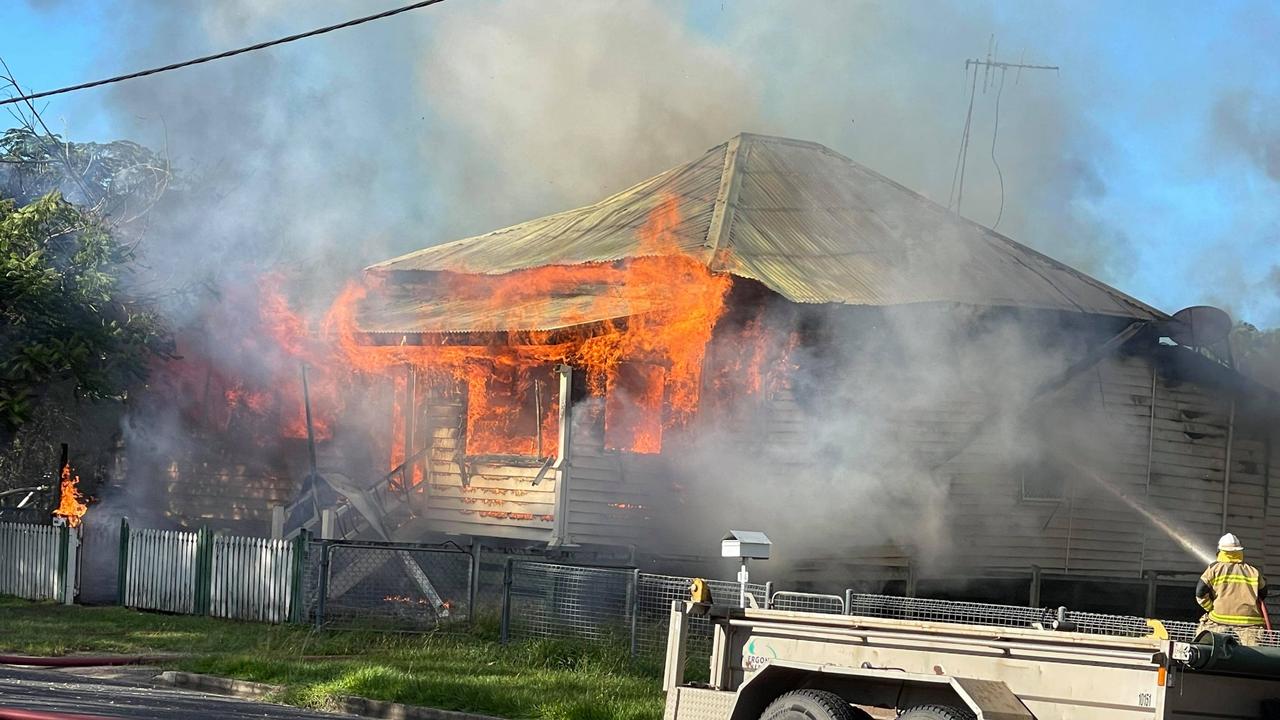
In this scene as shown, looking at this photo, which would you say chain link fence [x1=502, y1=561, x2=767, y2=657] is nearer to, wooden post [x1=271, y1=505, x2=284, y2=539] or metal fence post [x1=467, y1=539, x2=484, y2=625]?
metal fence post [x1=467, y1=539, x2=484, y2=625]

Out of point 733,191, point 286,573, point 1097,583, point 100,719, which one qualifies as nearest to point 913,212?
point 733,191

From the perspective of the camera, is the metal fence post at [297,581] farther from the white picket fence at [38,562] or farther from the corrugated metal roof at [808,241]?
the corrugated metal roof at [808,241]

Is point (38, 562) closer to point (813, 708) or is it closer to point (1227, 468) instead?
point (813, 708)

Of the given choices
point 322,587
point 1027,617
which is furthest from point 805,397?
point 322,587

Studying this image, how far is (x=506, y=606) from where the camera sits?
16062 millimetres

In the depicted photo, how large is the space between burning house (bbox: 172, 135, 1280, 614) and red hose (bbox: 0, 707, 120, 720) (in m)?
10.3

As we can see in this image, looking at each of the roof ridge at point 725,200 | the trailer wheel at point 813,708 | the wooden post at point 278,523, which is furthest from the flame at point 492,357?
the trailer wheel at point 813,708

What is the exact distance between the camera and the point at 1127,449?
77.4 feet

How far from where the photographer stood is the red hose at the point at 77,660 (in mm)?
14898

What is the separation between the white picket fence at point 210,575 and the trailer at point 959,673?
997 centimetres

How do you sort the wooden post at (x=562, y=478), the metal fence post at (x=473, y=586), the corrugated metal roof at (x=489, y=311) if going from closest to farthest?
the metal fence post at (x=473, y=586) → the corrugated metal roof at (x=489, y=311) → the wooden post at (x=562, y=478)

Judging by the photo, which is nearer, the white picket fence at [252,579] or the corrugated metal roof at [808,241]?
the white picket fence at [252,579]

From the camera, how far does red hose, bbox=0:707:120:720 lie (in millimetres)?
9531

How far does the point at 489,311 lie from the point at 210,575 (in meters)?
5.69
